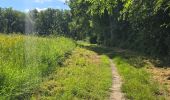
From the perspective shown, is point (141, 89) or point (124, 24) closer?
point (141, 89)

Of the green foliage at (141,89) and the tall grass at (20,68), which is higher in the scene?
the tall grass at (20,68)

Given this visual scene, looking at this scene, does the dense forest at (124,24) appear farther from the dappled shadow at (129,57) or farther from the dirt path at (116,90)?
the dirt path at (116,90)

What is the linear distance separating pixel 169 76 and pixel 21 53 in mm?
8528

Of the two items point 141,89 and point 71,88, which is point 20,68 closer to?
point 71,88

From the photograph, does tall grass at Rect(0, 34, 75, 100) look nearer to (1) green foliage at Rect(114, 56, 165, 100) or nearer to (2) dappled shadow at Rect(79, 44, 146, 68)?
(1) green foliage at Rect(114, 56, 165, 100)

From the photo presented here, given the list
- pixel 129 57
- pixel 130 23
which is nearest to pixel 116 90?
pixel 129 57

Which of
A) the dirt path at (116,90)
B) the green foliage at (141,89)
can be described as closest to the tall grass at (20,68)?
the dirt path at (116,90)

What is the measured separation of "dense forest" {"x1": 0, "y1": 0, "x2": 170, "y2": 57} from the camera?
14895mm

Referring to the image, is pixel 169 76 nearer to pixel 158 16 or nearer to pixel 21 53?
pixel 21 53

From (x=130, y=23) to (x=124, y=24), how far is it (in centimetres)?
770

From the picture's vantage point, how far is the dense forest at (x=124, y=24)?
1490 centimetres

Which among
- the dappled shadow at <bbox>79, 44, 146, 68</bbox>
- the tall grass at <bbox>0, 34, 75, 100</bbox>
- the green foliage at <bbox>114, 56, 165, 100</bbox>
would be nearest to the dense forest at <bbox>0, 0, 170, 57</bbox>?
the dappled shadow at <bbox>79, 44, 146, 68</bbox>

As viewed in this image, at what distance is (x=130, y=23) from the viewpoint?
44969 mm

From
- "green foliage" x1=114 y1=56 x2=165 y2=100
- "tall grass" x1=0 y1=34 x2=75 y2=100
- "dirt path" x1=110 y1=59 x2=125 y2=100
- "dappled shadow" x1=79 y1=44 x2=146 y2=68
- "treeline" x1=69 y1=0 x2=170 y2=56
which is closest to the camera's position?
"tall grass" x1=0 y1=34 x2=75 y2=100
